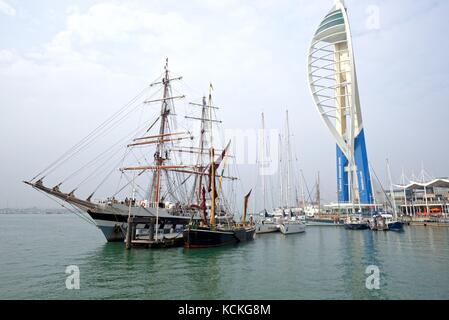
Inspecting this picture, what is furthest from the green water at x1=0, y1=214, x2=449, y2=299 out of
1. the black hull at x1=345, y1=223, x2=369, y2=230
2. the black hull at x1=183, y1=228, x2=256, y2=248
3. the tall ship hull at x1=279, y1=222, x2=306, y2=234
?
the black hull at x1=345, y1=223, x2=369, y2=230

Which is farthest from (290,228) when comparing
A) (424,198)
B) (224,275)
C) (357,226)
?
(424,198)

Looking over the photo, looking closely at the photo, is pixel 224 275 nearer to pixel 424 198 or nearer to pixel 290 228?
pixel 290 228

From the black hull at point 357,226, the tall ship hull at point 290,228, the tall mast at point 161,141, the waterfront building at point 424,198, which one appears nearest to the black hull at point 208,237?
the tall mast at point 161,141

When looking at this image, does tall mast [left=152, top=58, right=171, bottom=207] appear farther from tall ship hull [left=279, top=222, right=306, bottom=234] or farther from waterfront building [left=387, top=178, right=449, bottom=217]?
waterfront building [left=387, top=178, right=449, bottom=217]

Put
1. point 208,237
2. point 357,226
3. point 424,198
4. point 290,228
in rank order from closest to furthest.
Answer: point 208,237, point 290,228, point 357,226, point 424,198

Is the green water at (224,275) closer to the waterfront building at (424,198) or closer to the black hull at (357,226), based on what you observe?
the black hull at (357,226)

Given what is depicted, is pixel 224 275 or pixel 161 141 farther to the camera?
pixel 161 141

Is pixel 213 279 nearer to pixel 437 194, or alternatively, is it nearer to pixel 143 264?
pixel 143 264

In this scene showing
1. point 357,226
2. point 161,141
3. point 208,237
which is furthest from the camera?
point 357,226
